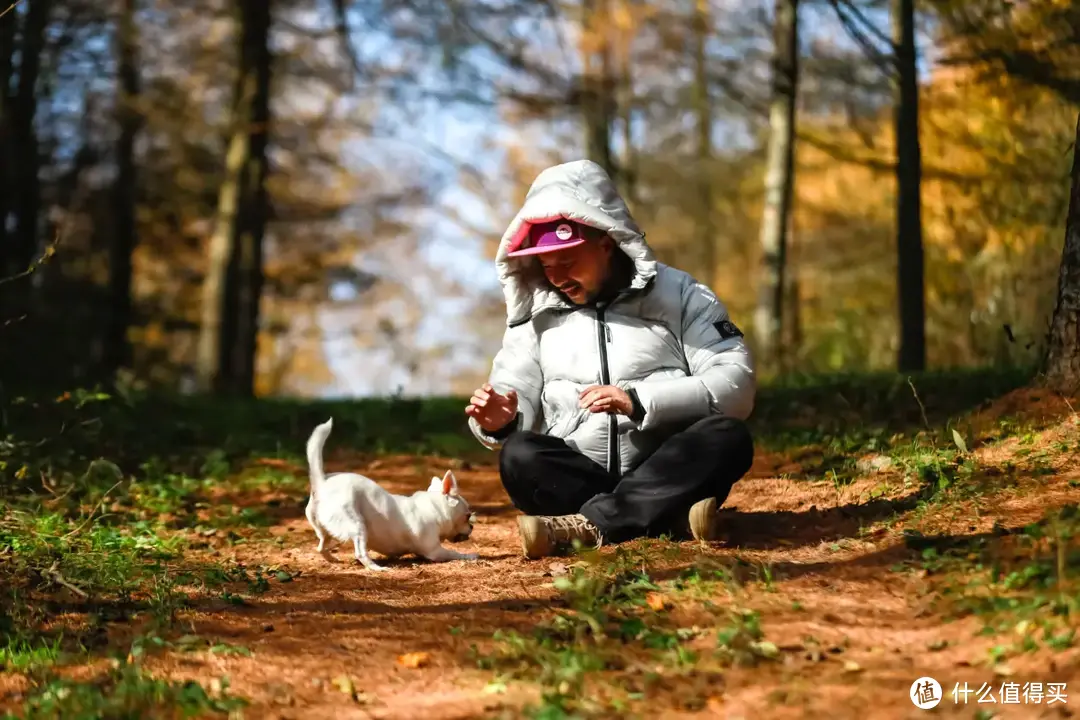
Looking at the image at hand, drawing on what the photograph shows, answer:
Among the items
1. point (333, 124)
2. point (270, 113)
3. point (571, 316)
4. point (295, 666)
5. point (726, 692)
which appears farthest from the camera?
point (333, 124)

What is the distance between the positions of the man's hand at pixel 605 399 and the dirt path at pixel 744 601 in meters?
0.63

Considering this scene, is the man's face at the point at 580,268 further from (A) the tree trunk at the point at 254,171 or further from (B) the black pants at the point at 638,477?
(A) the tree trunk at the point at 254,171

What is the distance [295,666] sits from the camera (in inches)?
145

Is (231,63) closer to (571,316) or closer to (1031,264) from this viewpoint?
(1031,264)

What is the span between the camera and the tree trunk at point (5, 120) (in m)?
12.4

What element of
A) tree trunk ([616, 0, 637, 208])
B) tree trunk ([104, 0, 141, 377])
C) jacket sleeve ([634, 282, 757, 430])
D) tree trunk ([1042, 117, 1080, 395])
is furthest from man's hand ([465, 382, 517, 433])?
tree trunk ([616, 0, 637, 208])

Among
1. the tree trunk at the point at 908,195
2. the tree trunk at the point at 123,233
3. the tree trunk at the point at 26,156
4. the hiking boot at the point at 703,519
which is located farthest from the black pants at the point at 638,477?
the tree trunk at the point at 123,233

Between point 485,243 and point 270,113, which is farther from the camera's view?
point 485,243

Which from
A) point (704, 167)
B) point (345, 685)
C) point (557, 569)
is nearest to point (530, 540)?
point (557, 569)

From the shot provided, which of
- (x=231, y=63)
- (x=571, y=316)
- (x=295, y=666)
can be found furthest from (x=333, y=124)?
(x=295, y=666)

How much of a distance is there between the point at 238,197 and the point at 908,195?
856 cm

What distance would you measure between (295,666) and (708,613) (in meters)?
1.31

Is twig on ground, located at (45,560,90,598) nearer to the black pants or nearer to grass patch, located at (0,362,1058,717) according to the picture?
grass patch, located at (0,362,1058,717)

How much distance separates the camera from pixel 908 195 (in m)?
11.3
